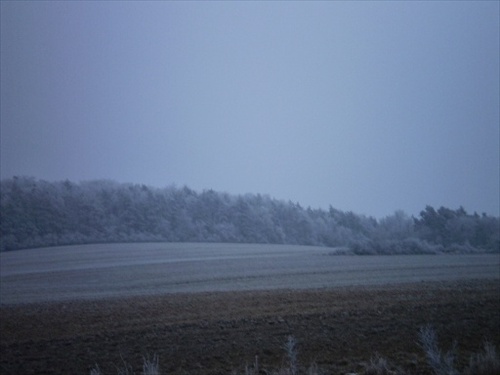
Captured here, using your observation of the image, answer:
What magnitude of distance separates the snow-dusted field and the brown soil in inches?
158

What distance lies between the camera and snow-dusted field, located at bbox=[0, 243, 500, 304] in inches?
936

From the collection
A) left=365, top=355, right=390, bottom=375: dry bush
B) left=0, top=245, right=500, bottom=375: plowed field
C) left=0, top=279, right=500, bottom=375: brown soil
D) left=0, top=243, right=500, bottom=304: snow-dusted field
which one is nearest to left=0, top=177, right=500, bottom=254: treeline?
left=0, top=243, right=500, bottom=304: snow-dusted field

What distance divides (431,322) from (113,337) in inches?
341

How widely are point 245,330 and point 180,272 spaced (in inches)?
730

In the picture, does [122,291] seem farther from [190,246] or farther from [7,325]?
[190,246]

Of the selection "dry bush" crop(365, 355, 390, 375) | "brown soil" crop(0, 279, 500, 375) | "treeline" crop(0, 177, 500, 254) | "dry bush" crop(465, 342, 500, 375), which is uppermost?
"treeline" crop(0, 177, 500, 254)

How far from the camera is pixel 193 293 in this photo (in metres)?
21.6

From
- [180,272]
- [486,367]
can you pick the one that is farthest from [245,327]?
[180,272]

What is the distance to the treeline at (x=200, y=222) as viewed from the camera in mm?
49094

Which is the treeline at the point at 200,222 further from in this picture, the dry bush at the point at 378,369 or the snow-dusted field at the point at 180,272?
the dry bush at the point at 378,369

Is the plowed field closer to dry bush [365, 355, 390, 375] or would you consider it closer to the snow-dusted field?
dry bush [365, 355, 390, 375]

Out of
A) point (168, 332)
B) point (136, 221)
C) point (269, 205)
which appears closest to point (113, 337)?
point (168, 332)

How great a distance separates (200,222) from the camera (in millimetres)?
64312

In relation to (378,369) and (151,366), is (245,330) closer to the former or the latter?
(378,369)
